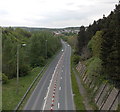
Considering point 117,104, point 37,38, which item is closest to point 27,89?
point 117,104

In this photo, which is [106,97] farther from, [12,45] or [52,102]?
[12,45]

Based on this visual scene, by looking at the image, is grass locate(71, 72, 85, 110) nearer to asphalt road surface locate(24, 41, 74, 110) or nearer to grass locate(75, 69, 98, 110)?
asphalt road surface locate(24, 41, 74, 110)

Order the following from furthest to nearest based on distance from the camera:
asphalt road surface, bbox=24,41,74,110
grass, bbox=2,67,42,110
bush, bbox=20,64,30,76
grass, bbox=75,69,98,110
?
1. bush, bbox=20,64,30,76
2. asphalt road surface, bbox=24,41,74,110
3. grass, bbox=75,69,98,110
4. grass, bbox=2,67,42,110

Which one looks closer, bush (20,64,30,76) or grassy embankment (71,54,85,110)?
grassy embankment (71,54,85,110)

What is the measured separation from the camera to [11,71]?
52.8 meters

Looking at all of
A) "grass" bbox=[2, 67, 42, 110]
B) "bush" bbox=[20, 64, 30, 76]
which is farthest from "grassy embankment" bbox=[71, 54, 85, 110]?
"bush" bbox=[20, 64, 30, 76]

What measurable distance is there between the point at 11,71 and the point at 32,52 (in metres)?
21.8

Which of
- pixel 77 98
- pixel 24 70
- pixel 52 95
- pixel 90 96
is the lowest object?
pixel 24 70

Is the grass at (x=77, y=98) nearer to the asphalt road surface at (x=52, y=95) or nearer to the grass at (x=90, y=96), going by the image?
the asphalt road surface at (x=52, y=95)

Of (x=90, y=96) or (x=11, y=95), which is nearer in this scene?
(x=90, y=96)

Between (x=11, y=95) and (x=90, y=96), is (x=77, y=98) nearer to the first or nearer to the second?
(x=90, y=96)

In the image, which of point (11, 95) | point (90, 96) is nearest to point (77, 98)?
point (90, 96)

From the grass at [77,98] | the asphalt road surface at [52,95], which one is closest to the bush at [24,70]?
the asphalt road surface at [52,95]

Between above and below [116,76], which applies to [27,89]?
below
